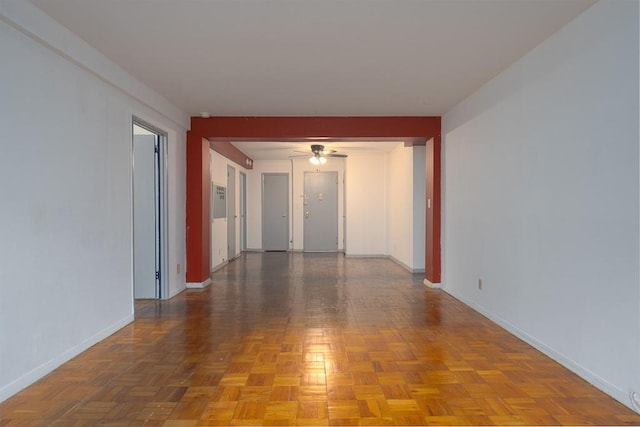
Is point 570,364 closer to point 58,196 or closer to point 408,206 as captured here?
point 58,196

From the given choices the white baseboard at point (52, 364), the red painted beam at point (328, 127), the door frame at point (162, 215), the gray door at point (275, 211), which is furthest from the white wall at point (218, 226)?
the white baseboard at point (52, 364)

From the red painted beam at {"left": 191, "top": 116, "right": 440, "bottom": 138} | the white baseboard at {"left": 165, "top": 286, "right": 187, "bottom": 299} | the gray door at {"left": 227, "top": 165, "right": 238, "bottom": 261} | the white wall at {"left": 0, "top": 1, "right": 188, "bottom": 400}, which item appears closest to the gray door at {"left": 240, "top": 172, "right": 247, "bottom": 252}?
the gray door at {"left": 227, "top": 165, "right": 238, "bottom": 261}

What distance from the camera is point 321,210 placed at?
1036 centimetres

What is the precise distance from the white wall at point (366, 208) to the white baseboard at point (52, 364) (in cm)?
618

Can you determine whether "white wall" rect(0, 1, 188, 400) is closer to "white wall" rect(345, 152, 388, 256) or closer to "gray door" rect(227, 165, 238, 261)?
"gray door" rect(227, 165, 238, 261)

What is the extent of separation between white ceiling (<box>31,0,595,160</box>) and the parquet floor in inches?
93.7

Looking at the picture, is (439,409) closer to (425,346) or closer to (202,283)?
(425,346)

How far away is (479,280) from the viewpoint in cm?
448

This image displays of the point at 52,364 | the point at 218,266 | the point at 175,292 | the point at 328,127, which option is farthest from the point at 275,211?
the point at 52,364

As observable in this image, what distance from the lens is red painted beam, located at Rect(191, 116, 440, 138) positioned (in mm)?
5750

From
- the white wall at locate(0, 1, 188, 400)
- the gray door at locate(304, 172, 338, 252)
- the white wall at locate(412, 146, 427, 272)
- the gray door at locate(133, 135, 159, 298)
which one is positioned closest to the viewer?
the white wall at locate(0, 1, 188, 400)

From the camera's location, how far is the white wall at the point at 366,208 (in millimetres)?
9438

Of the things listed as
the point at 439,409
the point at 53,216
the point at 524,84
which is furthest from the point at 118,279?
the point at 524,84

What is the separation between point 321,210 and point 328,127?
4737mm
